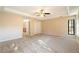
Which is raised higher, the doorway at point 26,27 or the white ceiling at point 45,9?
the white ceiling at point 45,9

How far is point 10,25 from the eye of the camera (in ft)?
6.02

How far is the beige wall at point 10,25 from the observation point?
177 cm

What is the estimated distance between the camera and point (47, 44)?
1.87 metres

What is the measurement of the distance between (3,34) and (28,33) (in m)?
0.45

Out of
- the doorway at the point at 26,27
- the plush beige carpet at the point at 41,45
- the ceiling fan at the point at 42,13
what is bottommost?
the plush beige carpet at the point at 41,45

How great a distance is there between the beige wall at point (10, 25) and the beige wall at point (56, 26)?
465 millimetres

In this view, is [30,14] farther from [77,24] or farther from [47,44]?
[77,24]

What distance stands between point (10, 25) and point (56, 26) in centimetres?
86

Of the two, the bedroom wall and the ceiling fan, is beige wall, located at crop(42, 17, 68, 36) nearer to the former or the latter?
the bedroom wall

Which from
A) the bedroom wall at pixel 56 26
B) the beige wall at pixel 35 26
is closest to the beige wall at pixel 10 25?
the beige wall at pixel 35 26

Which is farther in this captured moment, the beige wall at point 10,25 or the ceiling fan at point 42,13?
the ceiling fan at point 42,13

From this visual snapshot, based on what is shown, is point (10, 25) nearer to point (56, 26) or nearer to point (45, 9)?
point (45, 9)

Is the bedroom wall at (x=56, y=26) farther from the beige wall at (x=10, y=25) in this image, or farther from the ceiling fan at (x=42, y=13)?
the beige wall at (x=10, y=25)
